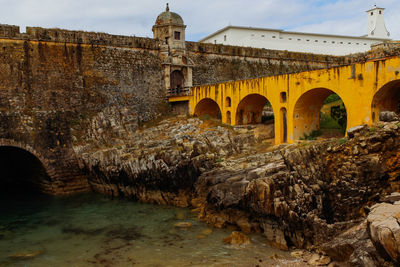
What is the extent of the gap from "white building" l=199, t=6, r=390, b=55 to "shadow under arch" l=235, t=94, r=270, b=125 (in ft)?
42.1

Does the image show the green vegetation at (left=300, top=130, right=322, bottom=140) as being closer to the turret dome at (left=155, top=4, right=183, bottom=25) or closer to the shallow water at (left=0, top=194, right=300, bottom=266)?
the shallow water at (left=0, top=194, right=300, bottom=266)

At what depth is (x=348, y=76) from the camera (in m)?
17.6

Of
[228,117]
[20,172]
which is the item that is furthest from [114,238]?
[20,172]

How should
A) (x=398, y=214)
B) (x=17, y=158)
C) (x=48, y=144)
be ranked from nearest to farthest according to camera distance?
(x=398, y=214) < (x=48, y=144) < (x=17, y=158)

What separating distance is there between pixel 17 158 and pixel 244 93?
49.4 feet

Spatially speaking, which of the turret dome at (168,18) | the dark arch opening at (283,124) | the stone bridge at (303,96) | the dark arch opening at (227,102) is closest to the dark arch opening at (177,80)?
the stone bridge at (303,96)

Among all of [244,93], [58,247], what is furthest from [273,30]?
[58,247]

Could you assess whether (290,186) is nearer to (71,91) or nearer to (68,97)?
(68,97)

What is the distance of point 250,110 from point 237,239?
1281 cm

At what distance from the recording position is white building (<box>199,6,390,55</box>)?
119 ft

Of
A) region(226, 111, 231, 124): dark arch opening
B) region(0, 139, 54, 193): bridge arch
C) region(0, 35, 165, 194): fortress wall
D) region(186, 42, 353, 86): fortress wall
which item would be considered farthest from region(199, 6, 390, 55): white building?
region(0, 139, 54, 193): bridge arch

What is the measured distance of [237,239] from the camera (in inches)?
537

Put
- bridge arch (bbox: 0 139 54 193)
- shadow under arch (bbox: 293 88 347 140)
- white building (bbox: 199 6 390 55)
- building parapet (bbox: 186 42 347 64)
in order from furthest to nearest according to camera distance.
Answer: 1. white building (bbox: 199 6 390 55)
2. building parapet (bbox: 186 42 347 64)
3. bridge arch (bbox: 0 139 54 193)
4. shadow under arch (bbox: 293 88 347 140)

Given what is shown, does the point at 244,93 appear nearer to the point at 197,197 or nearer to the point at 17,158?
the point at 197,197
